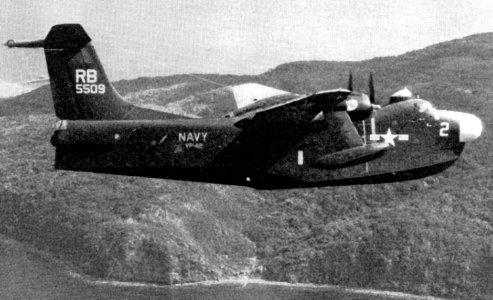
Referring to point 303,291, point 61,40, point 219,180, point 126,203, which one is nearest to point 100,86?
point 61,40

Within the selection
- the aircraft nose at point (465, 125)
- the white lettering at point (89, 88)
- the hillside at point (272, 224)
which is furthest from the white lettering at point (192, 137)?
the hillside at point (272, 224)

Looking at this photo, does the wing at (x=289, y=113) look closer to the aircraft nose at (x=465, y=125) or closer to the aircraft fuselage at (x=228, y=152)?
the aircraft fuselage at (x=228, y=152)

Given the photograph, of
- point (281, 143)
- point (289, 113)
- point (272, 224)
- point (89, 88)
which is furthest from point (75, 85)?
point (272, 224)

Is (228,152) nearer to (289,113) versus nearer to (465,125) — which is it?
(289,113)

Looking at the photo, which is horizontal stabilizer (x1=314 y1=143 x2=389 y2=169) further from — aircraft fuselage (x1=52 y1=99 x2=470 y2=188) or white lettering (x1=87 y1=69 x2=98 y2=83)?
white lettering (x1=87 y1=69 x2=98 y2=83)

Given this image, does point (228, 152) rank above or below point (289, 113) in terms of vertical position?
below

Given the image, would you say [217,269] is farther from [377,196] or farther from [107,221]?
[377,196]
